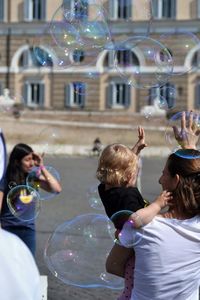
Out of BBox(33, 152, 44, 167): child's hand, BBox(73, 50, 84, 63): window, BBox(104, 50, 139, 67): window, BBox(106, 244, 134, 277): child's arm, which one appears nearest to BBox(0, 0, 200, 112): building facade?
BBox(104, 50, 139, 67): window

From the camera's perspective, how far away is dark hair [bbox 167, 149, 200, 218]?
2.11 m

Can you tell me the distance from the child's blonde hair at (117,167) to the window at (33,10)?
36.7 metres

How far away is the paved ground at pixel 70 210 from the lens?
15.7ft

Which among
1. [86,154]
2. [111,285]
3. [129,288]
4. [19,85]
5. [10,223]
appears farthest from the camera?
[19,85]

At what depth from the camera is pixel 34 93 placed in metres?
37.9

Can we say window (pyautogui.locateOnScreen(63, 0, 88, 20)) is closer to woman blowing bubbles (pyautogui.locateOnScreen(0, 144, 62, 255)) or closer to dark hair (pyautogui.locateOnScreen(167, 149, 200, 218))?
woman blowing bubbles (pyautogui.locateOnScreen(0, 144, 62, 255))

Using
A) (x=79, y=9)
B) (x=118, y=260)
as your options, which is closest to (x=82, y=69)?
(x=79, y=9)

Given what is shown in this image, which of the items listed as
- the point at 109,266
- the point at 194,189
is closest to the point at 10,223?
the point at 109,266

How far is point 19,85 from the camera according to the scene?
38375mm

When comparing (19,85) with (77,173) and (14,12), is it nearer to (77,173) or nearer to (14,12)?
(14,12)

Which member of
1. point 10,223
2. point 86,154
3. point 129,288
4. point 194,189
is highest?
point 194,189

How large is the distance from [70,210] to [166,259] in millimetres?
7292

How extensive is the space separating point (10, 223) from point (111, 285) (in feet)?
3.34

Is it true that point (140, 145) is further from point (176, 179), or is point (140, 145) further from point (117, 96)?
point (117, 96)
